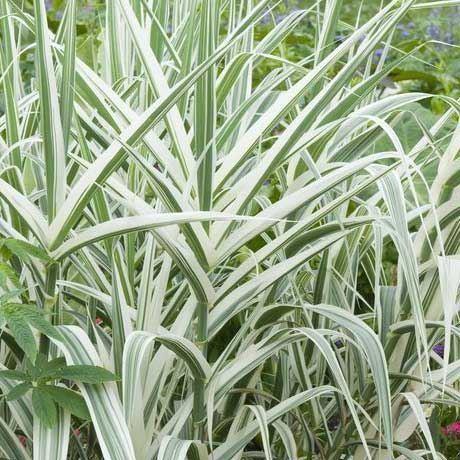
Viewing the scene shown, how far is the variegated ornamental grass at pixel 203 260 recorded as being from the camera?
121cm

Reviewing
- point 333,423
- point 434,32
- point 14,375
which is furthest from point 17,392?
point 434,32

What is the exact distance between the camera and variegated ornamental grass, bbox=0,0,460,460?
1.21 metres

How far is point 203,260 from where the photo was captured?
1.29 metres

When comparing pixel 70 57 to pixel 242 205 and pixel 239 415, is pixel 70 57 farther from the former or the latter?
pixel 239 415

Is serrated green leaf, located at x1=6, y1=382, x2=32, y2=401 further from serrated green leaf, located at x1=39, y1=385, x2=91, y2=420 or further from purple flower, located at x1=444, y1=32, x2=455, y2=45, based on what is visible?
purple flower, located at x1=444, y1=32, x2=455, y2=45

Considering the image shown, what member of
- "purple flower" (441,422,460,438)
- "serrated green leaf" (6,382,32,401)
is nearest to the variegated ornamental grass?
"serrated green leaf" (6,382,32,401)

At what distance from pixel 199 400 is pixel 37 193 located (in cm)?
45

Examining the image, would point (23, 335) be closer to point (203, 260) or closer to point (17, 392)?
point (17, 392)

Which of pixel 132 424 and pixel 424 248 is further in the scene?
pixel 424 248

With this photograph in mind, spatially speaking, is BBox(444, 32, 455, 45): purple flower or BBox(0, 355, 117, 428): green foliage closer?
BBox(0, 355, 117, 428): green foliage

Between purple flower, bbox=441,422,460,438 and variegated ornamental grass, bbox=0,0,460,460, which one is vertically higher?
variegated ornamental grass, bbox=0,0,460,460

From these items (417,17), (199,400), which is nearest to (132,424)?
(199,400)

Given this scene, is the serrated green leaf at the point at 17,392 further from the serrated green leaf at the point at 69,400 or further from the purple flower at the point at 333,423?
the purple flower at the point at 333,423

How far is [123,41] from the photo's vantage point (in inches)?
71.3
